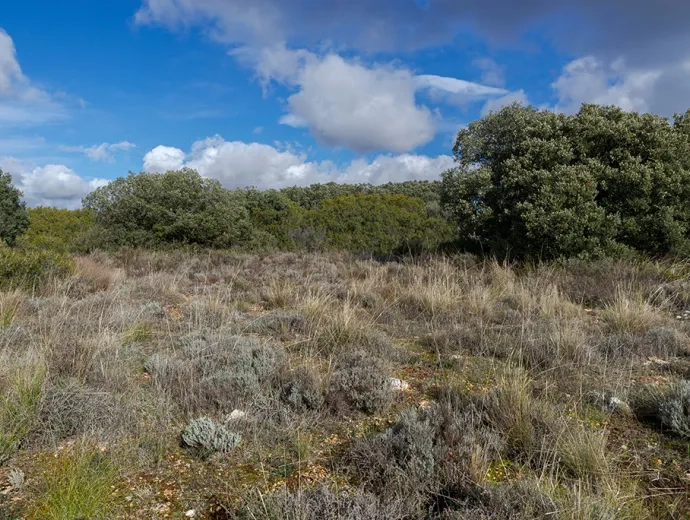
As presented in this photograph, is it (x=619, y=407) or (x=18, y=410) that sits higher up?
(x=18, y=410)

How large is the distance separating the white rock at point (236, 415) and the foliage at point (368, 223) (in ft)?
65.8

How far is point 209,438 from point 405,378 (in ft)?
6.29

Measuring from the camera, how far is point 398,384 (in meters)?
3.98

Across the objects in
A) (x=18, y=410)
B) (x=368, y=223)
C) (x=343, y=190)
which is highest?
(x=343, y=190)

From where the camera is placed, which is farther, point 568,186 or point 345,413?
point 568,186

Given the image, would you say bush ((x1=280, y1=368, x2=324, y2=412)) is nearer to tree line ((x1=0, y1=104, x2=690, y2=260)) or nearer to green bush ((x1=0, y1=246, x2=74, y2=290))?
green bush ((x1=0, y1=246, x2=74, y2=290))

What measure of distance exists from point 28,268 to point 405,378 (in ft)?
23.9

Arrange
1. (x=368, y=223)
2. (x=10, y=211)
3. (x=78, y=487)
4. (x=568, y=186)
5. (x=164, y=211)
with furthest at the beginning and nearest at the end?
1. (x=368, y=223)
2. (x=10, y=211)
3. (x=164, y=211)
4. (x=568, y=186)
5. (x=78, y=487)

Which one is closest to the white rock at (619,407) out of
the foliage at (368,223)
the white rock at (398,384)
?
the white rock at (398,384)

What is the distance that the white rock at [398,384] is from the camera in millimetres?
3879

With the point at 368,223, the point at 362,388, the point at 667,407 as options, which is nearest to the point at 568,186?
the point at 667,407

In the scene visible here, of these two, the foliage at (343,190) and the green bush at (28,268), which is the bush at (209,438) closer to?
the green bush at (28,268)

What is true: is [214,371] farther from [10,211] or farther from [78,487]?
[10,211]

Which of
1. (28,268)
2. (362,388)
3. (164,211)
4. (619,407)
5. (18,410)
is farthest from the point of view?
(164,211)
